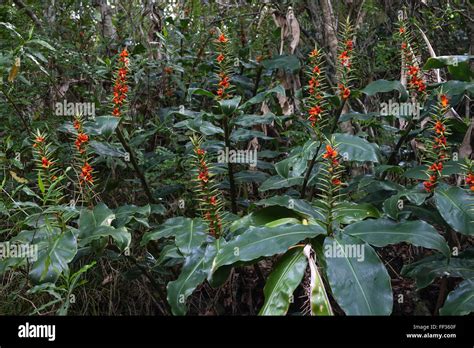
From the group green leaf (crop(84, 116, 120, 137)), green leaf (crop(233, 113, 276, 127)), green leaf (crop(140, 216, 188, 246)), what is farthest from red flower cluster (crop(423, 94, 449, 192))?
green leaf (crop(84, 116, 120, 137))

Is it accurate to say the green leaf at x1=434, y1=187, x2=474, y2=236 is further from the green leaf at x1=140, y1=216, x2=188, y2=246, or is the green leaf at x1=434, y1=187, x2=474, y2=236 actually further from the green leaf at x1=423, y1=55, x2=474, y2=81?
the green leaf at x1=140, y1=216, x2=188, y2=246

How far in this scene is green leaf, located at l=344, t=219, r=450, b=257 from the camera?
195cm

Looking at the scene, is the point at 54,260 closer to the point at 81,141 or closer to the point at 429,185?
the point at 81,141

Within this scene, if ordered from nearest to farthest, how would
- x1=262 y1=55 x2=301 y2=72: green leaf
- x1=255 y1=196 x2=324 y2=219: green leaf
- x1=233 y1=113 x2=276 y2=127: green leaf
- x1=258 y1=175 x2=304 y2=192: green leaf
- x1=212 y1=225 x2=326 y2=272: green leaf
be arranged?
x1=212 y1=225 x2=326 y2=272: green leaf → x1=255 y1=196 x2=324 y2=219: green leaf → x1=258 y1=175 x2=304 y2=192: green leaf → x1=233 y1=113 x2=276 y2=127: green leaf → x1=262 y1=55 x2=301 y2=72: green leaf

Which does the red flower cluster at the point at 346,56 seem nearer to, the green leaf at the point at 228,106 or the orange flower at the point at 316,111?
the orange flower at the point at 316,111

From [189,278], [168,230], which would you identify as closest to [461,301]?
[189,278]

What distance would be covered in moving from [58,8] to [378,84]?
104 inches

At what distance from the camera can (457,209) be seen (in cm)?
214

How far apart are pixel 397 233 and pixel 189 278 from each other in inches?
34.4

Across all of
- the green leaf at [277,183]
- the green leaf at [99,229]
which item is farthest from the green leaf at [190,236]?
the green leaf at [277,183]

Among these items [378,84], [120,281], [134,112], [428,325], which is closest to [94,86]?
[134,112]

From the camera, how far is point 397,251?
144 inches

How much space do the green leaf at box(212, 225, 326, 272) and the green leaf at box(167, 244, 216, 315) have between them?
17 centimetres

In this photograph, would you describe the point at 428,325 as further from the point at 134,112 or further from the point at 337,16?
the point at 337,16
